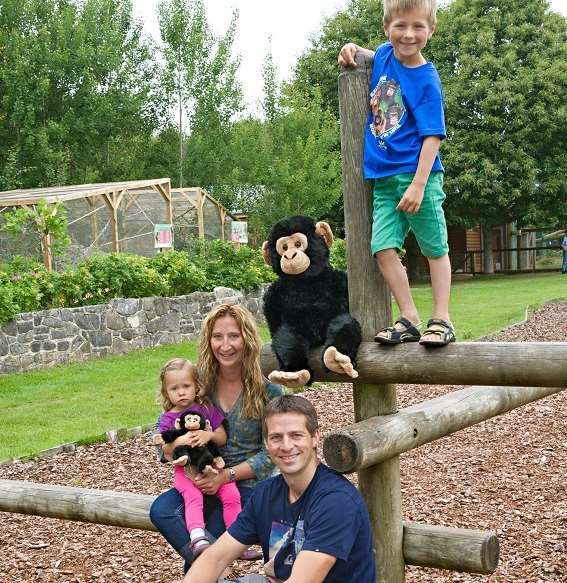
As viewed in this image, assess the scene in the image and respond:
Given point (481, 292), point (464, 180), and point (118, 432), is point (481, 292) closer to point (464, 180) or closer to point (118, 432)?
point (464, 180)

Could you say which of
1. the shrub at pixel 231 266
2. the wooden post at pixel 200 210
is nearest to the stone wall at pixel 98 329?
the shrub at pixel 231 266

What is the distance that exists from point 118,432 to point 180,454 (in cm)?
483

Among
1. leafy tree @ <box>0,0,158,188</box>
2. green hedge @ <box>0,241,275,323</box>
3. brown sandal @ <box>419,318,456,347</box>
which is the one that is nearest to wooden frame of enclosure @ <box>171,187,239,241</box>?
green hedge @ <box>0,241,275,323</box>

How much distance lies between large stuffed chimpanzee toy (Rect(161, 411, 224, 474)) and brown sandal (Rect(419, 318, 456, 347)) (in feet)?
2.80

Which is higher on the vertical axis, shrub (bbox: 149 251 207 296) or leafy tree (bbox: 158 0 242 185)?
leafy tree (bbox: 158 0 242 185)

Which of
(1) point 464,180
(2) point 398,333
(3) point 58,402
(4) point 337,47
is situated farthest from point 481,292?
(2) point 398,333

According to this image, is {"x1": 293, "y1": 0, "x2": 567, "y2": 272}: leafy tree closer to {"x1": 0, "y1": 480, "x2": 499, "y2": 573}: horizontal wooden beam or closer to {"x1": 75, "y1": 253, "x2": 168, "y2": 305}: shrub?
{"x1": 75, "y1": 253, "x2": 168, "y2": 305}: shrub

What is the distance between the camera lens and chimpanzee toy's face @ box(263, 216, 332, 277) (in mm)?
3264

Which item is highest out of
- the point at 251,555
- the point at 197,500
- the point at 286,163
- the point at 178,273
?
the point at 286,163

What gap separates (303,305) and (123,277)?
10.3 meters

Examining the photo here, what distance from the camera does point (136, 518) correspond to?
3.78 metres

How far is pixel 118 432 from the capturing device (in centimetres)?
789

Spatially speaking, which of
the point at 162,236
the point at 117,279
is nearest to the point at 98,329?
the point at 117,279

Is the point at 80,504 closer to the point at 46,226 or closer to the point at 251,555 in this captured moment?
the point at 251,555
